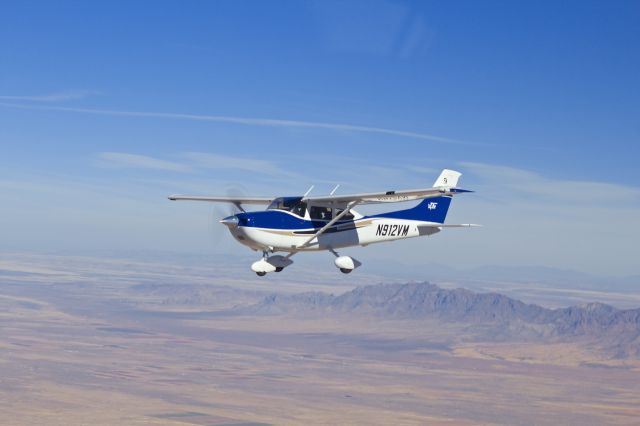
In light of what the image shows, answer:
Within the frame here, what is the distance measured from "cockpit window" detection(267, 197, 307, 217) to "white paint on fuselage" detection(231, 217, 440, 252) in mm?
1380

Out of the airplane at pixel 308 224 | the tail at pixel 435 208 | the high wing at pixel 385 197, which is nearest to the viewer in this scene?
the high wing at pixel 385 197

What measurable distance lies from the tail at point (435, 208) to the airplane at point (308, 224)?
3.40 meters

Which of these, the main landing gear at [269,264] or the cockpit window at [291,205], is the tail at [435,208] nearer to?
the cockpit window at [291,205]

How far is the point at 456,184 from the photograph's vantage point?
69.0 meters

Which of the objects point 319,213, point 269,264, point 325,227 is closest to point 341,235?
point 325,227

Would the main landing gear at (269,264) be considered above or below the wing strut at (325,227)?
below

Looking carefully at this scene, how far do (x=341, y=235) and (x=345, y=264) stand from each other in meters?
2.71

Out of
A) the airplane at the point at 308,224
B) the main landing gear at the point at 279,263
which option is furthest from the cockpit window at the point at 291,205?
the main landing gear at the point at 279,263

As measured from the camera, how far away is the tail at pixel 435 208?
221 feet

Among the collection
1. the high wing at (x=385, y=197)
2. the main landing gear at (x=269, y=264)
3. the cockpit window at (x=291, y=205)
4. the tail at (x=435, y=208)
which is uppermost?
the tail at (x=435, y=208)

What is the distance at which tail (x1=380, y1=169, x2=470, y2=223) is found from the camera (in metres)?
67.5

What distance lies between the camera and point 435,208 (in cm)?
6850

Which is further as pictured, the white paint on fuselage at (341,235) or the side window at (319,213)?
the side window at (319,213)

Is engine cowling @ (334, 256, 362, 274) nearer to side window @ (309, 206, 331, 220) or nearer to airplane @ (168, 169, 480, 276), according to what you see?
airplane @ (168, 169, 480, 276)
